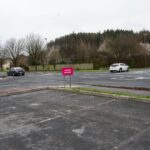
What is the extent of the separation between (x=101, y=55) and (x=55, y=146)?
149 feet

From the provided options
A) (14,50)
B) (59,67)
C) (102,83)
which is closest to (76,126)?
(102,83)

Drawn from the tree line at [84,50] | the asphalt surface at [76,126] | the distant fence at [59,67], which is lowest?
the asphalt surface at [76,126]

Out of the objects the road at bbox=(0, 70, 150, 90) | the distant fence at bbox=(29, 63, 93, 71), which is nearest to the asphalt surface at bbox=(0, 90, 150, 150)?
the road at bbox=(0, 70, 150, 90)

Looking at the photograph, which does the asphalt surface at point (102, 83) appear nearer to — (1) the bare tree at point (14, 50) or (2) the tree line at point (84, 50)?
(2) the tree line at point (84, 50)

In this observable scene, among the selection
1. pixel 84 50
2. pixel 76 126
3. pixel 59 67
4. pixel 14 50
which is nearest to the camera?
pixel 76 126

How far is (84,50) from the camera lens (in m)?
62.5

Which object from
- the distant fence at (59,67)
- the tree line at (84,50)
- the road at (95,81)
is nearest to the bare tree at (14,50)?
the tree line at (84,50)

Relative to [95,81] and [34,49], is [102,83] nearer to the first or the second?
[95,81]

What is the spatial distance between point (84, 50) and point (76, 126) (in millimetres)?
57269

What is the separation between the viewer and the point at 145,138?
4.93 metres

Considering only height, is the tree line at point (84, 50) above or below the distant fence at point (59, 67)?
above

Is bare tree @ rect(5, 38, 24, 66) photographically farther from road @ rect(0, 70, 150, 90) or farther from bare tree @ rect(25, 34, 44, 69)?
road @ rect(0, 70, 150, 90)

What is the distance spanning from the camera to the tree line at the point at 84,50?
154 feet

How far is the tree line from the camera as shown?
46969 millimetres
